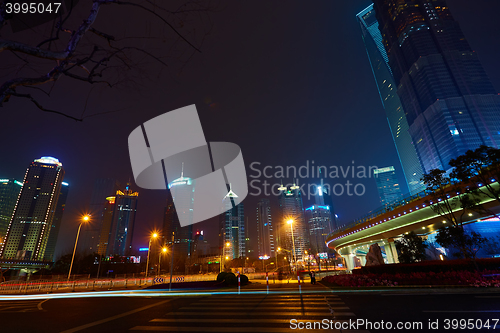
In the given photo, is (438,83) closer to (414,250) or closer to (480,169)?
(414,250)

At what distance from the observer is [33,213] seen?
151125 millimetres

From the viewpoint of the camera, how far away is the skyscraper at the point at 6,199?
161438 mm

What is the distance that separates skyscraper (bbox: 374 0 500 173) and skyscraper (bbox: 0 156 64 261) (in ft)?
778

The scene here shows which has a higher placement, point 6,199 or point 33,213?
point 6,199

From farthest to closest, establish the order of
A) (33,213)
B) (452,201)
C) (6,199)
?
(6,199)
(33,213)
(452,201)

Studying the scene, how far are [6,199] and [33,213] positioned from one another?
123 feet

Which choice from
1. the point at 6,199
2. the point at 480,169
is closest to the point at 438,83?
the point at 480,169

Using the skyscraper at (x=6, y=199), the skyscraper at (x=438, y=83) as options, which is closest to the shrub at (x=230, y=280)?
the skyscraper at (x=438, y=83)

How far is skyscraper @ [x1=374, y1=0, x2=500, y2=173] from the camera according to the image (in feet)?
377

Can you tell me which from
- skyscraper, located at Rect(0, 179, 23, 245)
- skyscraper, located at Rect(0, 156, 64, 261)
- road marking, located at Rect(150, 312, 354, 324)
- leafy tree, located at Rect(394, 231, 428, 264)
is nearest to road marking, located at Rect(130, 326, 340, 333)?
road marking, located at Rect(150, 312, 354, 324)

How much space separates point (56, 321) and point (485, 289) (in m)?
22.8

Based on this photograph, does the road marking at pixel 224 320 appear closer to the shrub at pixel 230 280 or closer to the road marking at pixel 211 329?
the road marking at pixel 211 329

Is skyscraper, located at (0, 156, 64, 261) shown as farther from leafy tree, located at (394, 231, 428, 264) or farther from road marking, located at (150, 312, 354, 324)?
leafy tree, located at (394, 231, 428, 264)

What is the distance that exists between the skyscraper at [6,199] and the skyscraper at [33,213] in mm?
27450
